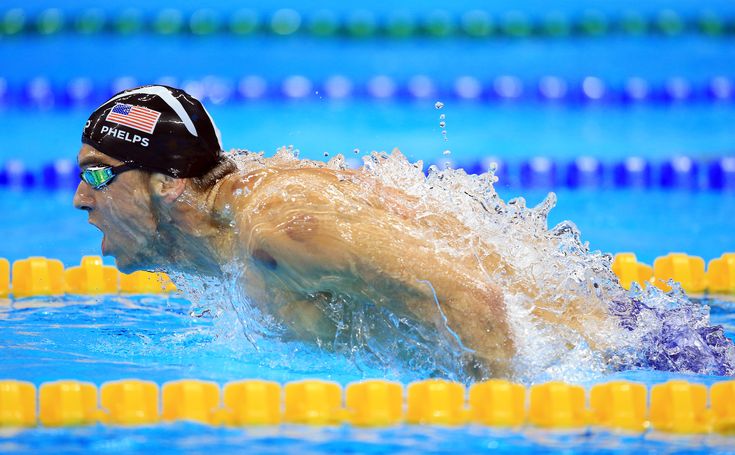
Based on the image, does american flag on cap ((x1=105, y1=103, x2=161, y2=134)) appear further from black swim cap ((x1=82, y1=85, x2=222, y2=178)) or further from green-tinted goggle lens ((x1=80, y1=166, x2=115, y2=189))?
green-tinted goggle lens ((x1=80, y1=166, x2=115, y2=189))

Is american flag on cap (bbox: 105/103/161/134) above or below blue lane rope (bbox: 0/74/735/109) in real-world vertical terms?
below

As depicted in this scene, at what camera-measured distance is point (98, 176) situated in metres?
2.68

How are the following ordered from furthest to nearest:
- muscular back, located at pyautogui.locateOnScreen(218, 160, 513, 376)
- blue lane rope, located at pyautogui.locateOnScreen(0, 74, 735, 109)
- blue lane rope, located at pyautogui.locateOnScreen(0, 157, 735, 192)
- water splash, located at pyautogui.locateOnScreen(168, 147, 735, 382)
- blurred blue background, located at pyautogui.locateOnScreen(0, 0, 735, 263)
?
blue lane rope, located at pyautogui.locateOnScreen(0, 74, 735, 109), blue lane rope, located at pyautogui.locateOnScreen(0, 157, 735, 192), blurred blue background, located at pyautogui.locateOnScreen(0, 0, 735, 263), water splash, located at pyautogui.locateOnScreen(168, 147, 735, 382), muscular back, located at pyautogui.locateOnScreen(218, 160, 513, 376)

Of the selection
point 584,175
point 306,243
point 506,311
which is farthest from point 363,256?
point 584,175

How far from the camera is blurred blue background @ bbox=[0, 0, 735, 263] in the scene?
582 centimetres

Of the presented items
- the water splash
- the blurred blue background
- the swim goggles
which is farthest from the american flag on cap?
the blurred blue background

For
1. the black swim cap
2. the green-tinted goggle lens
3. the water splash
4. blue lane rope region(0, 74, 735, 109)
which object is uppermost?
blue lane rope region(0, 74, 735, 109)

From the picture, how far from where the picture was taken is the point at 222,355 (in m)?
3.04

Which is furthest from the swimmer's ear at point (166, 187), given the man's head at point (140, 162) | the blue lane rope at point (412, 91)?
the blue lane rope at point (412, 91)

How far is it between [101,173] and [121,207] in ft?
0.32

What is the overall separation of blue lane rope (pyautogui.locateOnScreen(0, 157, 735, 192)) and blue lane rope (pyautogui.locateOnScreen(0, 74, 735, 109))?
6.54 ft

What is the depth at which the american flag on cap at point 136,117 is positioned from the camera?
2.68 m

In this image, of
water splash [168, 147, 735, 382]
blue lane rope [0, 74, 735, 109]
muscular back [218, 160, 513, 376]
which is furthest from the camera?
blue lane rope [0, 74, 735, 109]

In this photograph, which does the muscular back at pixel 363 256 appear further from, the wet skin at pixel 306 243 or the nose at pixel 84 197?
the nose at pixel 84 197
